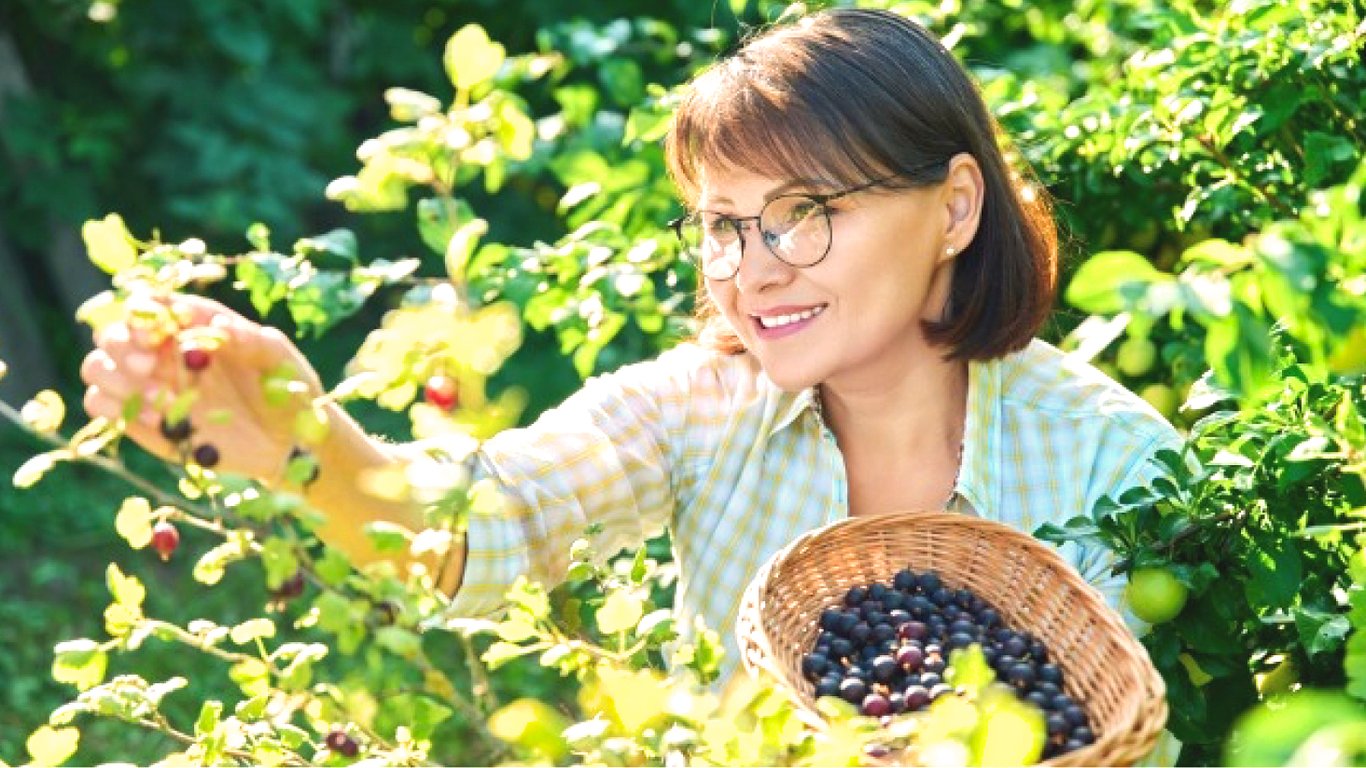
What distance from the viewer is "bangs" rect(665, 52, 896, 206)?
1.92 meters

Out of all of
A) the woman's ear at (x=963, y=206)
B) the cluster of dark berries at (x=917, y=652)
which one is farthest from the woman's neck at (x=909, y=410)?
the cluster of dark berries at (x=917, y=652)

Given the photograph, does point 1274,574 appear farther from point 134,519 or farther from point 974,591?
point 134,519

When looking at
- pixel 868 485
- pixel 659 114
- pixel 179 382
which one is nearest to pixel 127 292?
pixel 179 382

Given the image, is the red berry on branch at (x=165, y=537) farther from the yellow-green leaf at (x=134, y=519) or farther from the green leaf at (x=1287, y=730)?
the green leaf at (x=1287, y=730)

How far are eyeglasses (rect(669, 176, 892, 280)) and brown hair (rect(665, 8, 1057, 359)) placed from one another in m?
0.03

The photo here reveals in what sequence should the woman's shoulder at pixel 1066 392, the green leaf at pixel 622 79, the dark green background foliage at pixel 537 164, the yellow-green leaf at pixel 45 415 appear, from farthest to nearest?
the green leaf at pixel 622 79 < the dark green background foliage at pixel 537 164 < the woman's shoulder at pixel 1066 392 < the yellow-green leaf at pixel 45 415

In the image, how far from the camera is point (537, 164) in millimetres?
2842

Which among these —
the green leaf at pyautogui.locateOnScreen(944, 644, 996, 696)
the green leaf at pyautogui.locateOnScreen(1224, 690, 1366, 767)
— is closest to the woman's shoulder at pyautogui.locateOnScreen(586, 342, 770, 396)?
the green leaf at pyautogui.locateOnScreen(944, 644, 996, 696)

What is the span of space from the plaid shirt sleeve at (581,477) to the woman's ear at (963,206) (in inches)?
12.7

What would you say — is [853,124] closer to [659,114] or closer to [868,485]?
[868,485]

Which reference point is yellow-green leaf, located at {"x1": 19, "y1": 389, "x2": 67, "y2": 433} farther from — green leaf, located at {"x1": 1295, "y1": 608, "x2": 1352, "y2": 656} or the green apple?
green leaf, located at {"x1": 1295, "y1": 608, "x2": 1352, "y2": 656}

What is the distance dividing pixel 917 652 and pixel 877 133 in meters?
0.63

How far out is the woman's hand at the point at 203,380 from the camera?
141 cm

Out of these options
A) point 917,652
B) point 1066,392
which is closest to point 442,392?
point 917,652
